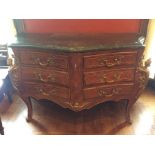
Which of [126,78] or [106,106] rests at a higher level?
[126,78]

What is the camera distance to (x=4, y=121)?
69.9 inches

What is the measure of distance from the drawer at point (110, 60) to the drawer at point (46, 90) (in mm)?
264

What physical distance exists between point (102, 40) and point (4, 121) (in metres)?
1.08

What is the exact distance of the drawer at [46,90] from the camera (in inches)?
57.7

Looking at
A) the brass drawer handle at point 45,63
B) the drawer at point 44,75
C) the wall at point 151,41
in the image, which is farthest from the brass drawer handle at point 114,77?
the wall at point 151,41

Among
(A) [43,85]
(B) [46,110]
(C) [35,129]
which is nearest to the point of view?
(A) [43,85]

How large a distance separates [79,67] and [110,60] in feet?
0.69

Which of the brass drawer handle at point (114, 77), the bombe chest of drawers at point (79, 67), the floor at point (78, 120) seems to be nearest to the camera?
the bombe chest of drawers at point (79, 67)

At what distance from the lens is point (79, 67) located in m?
1.34

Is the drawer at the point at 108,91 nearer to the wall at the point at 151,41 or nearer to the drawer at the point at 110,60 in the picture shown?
the drawer at the point at 110,60

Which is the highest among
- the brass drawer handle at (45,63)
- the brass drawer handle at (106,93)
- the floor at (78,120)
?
the brass drawer handle at (45,63)

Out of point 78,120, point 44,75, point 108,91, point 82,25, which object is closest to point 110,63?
point 108,91
